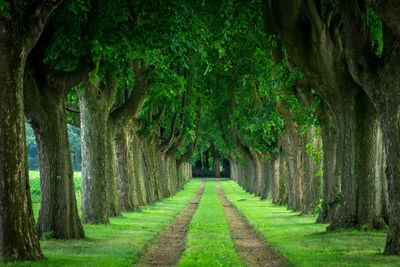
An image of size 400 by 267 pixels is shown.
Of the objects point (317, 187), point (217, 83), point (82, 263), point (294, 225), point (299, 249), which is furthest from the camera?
point (217, 83)

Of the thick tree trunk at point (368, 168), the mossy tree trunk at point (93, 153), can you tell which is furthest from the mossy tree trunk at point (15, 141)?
the thick tree trunk at point (368, 168)

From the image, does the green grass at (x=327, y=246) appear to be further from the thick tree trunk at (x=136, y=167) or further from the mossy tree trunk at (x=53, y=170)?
the thick tree trunk at (x=136, y=167)

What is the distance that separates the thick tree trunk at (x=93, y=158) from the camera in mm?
15875

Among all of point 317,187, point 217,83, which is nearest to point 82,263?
point 317,187

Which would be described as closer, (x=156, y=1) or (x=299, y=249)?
(x=299, y=249)

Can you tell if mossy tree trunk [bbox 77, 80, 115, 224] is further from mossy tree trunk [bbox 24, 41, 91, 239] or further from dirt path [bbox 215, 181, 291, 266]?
dirt path [bbox 215, 181, 291, 266]

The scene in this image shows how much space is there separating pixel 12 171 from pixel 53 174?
393 cm

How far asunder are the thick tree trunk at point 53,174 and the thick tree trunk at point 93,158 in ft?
13.3

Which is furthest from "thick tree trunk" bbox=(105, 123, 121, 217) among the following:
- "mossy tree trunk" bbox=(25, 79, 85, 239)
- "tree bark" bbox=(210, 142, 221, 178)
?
"tree bark" bbox=(210, 142, 221, 178)

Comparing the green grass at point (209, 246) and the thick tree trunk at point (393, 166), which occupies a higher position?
the thick tree trunk at point (393, 166)

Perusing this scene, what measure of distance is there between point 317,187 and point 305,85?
6121 mm

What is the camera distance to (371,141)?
1184 centimetres

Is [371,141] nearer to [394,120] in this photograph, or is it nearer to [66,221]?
[394,120]

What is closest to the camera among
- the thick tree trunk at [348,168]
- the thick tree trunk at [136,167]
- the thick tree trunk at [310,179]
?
the thick tree trunk at [348,168]
